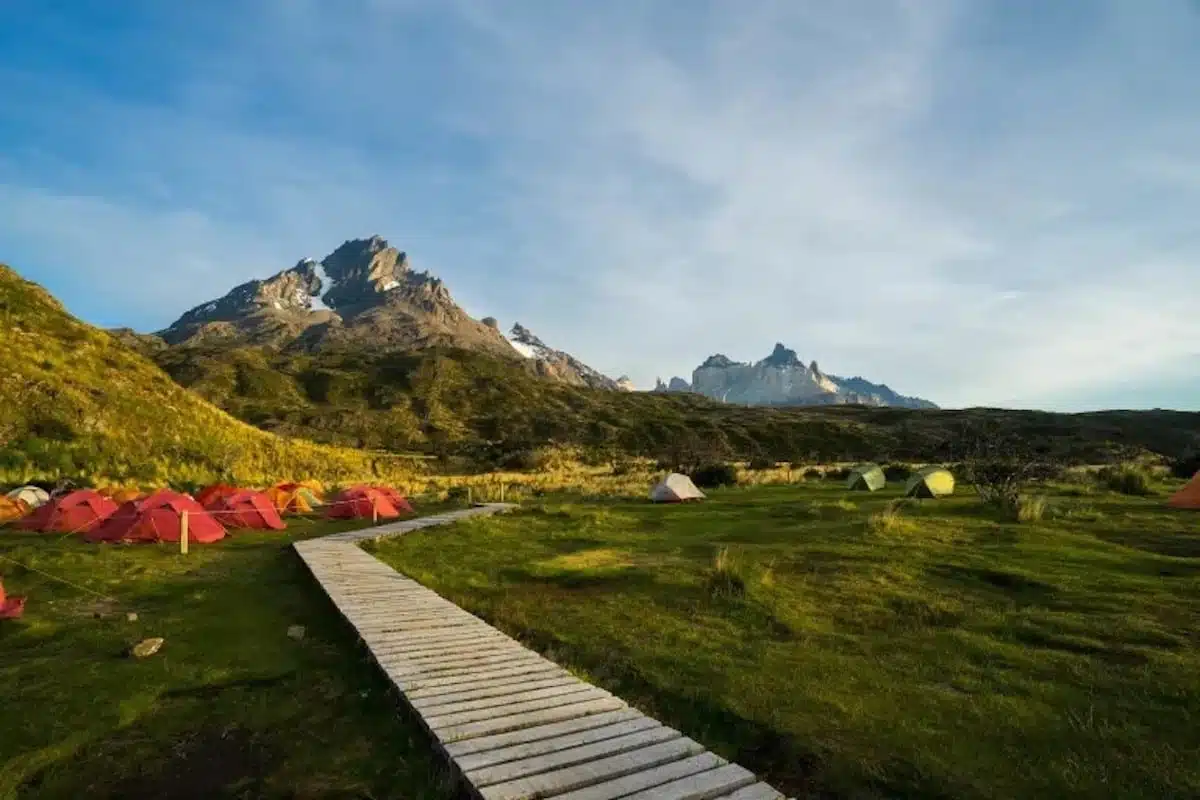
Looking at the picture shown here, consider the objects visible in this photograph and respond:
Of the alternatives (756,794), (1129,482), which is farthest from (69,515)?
(1129,482)

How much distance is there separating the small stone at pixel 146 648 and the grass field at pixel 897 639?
457 cm

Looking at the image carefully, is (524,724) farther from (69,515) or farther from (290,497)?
(290,497)

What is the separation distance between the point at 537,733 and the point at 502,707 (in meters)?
0.78

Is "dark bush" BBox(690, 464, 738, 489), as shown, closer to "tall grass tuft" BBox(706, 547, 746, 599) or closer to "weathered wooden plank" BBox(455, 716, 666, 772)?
"tall grass tuft" BBox(706, 547, 746, 599)

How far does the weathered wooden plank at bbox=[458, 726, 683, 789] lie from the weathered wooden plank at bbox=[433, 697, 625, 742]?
0.69 metres

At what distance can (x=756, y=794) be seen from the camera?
5.55 m

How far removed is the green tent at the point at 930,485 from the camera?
27.2 metres

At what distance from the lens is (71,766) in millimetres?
6926

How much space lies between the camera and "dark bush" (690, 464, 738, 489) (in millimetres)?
39394

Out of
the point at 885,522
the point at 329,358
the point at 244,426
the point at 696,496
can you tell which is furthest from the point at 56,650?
the point at 329,358

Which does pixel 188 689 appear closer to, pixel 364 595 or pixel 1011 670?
pixel 364 595

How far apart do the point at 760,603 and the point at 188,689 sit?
7946mm

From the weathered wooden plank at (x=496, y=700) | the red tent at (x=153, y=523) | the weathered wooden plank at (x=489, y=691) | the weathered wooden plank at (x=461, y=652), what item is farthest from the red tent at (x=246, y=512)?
the weathered wooden plank at (x=496, y=700)

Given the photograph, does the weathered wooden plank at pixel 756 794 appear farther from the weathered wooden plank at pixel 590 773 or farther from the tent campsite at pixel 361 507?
the tent campsite at pixel 361 507
